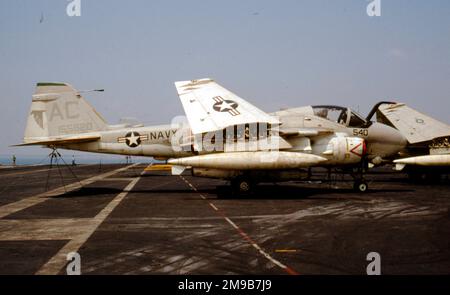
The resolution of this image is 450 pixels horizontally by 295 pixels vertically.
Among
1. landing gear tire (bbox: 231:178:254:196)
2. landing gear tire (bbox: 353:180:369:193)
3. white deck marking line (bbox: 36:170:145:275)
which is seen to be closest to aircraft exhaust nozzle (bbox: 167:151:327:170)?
landing gear tire (bbox: 231:178:254:196)

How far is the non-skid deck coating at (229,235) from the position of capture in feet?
23.3

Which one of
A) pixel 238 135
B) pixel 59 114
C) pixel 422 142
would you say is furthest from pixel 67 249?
pixel 422 142

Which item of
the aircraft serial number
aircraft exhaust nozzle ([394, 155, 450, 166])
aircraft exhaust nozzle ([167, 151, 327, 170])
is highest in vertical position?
the aircraft serial number

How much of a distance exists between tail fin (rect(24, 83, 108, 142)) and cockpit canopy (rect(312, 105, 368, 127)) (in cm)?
1149

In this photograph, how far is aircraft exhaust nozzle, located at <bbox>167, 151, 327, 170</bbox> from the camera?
650 inches

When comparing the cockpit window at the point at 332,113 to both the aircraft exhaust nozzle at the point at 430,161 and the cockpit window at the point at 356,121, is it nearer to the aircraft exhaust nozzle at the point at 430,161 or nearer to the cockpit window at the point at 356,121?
the cockpit window at the point at 356,121

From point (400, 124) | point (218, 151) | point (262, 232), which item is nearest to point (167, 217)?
point (262, 232)

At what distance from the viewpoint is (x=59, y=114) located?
19297 millimetres

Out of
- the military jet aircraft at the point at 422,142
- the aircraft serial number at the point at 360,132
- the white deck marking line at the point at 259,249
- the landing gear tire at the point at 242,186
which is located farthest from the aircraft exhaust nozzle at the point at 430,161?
the white deck marking line at the point at 259,249

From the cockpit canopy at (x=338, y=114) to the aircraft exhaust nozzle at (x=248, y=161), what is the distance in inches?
113

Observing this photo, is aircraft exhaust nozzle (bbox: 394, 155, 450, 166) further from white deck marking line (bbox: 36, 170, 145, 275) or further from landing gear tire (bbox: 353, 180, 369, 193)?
white deck marking line (bbox: 36, 170, 145, 275)

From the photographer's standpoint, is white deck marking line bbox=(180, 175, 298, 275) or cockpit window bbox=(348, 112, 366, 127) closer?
white deck marking line bbox=(180, 175, 298, 275)

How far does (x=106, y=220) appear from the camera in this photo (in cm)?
1218
